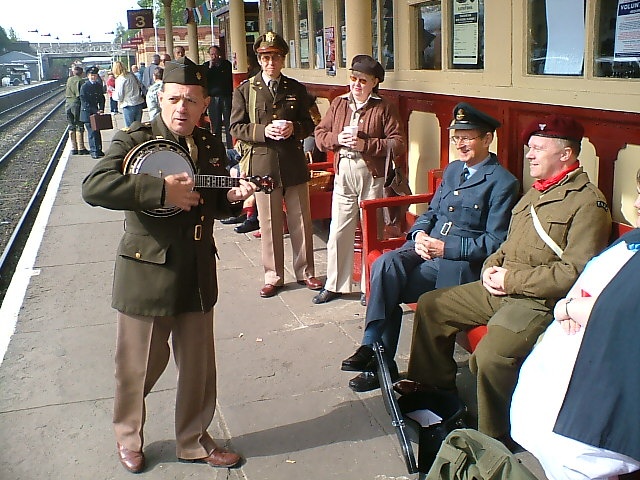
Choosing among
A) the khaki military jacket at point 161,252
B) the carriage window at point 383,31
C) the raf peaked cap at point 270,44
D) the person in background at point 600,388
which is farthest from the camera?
the carriage window at point 383,31

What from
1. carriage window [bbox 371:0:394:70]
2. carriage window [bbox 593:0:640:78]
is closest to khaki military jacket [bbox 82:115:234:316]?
carriage window [bbox 593:0:640:78]

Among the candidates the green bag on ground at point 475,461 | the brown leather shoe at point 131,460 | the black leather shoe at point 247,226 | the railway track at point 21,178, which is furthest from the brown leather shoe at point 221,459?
the black leather shoe at point 247,226

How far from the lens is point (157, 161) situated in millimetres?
2959

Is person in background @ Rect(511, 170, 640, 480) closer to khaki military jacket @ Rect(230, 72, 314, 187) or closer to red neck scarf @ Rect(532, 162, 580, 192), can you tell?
red neck scarf @ Rect(532, 162, 580, 192)

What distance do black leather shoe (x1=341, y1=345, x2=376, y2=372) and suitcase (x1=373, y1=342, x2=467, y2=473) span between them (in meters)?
0.37

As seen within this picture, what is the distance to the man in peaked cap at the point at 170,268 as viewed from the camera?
2.94 meters

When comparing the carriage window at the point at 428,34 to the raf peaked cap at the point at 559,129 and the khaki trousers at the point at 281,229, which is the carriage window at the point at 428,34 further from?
the raf peaked cap at the point at 559,129

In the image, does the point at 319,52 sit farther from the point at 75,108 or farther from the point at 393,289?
the point at 75,108

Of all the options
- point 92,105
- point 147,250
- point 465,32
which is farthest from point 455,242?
point 92,105

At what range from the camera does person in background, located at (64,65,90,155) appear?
49.0 feet

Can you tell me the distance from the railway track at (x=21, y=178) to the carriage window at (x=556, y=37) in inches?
206

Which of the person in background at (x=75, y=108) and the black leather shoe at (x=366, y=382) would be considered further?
the person in background at (x=75, y=108)

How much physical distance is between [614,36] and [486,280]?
137 centimetres

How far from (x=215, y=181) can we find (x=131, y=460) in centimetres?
130
